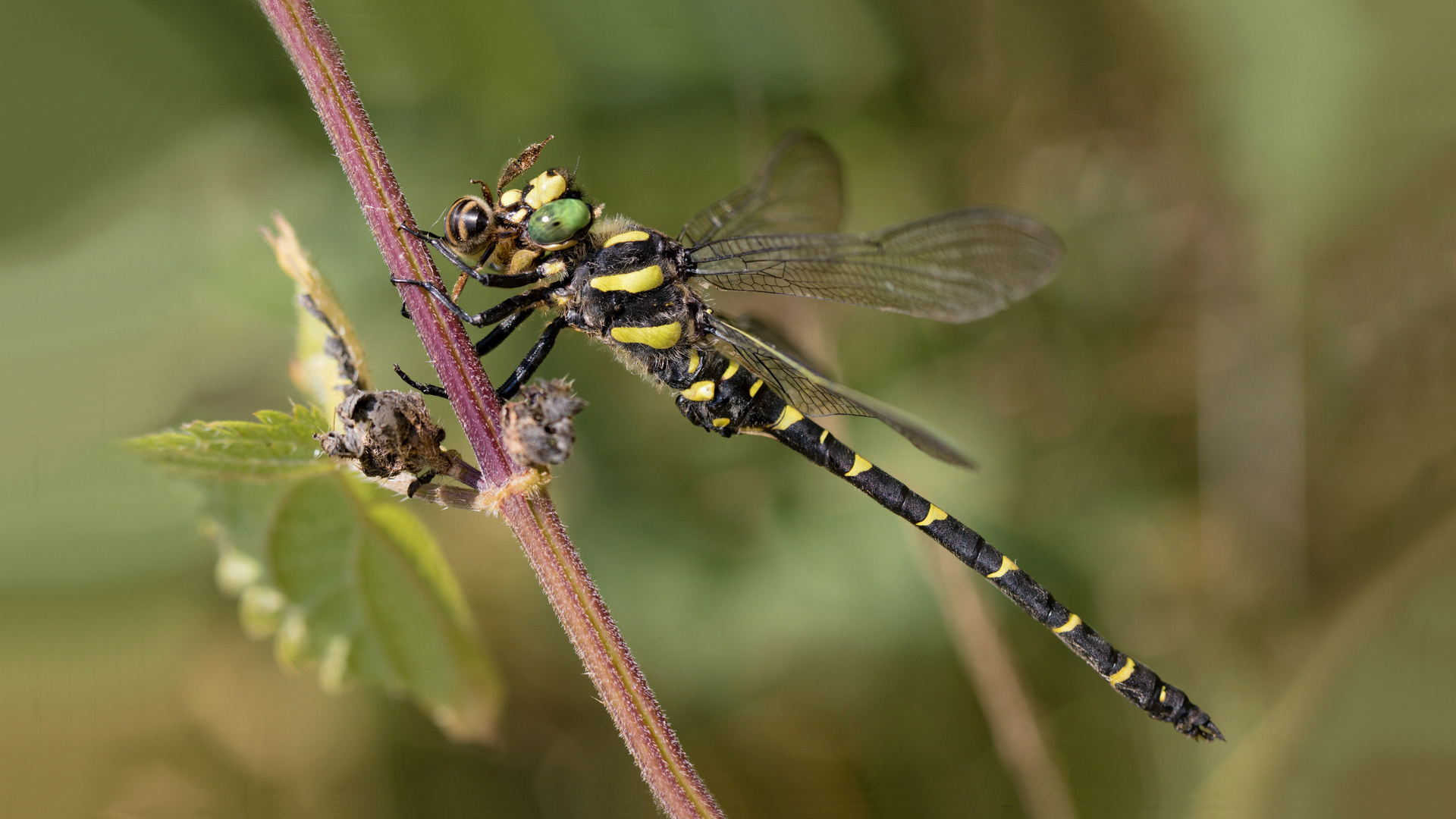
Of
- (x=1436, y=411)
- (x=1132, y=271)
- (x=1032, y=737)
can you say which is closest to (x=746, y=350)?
(x=1032, y=737)

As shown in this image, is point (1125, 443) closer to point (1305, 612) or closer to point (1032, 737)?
point (1305, 612)

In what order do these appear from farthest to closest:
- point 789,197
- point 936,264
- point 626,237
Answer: point 789,197, point 936,264, point 626,237

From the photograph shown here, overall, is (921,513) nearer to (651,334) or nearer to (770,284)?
(770,284)

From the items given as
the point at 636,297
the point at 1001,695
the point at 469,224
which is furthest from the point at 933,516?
the point at 469,224

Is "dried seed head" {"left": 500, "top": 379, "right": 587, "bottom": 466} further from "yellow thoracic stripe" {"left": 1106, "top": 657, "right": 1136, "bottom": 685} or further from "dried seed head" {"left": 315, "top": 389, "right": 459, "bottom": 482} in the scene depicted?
"yellow thoracic stripe" {"left": 1106, "top": 657, "right": 1136, "bottom": 685}

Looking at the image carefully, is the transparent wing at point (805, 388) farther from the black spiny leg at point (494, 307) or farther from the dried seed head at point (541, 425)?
the dried seed head at point (541, 425)

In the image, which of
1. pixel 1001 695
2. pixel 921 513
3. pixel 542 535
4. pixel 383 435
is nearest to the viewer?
pixel 383 435

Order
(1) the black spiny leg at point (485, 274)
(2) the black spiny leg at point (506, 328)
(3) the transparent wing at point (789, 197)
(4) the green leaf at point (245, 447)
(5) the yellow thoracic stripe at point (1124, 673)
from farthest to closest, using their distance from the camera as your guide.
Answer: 1. (3) the transparent wing at point (789, 197)
2. (5) the yellow thoracic stripe at point (1124, 673)
3. (2) the black spiny leg at point (506, 328)
4. (1) the black spiny leg at point (485, 274)
5. (4) the green leaf at point (245, 447)

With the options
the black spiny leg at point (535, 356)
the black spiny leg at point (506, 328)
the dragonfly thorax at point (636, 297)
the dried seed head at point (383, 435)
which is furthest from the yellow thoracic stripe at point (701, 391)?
the dried seed head at point (383, 435)
